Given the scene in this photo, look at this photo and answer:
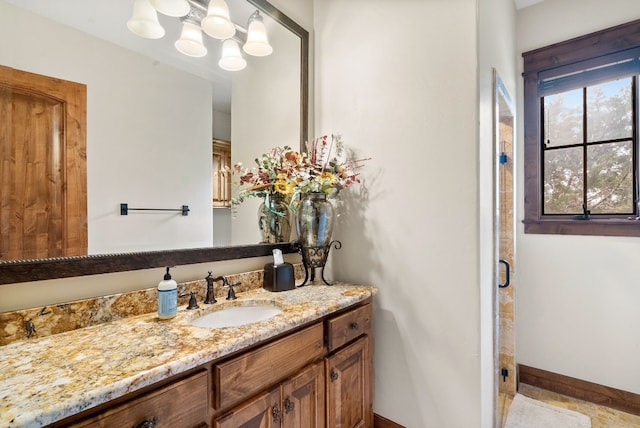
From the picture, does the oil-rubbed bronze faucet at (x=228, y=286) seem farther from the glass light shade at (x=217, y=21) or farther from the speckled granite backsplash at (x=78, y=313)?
the glass light shade at (x=217, y=21)

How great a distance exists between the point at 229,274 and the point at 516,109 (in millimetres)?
2446

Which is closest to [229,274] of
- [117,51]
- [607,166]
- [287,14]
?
[117,51]

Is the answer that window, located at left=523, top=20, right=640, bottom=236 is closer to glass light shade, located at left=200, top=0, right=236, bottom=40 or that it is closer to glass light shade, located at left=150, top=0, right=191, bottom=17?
glass light shade, located at left=200, top=0, right=236, bottom=40

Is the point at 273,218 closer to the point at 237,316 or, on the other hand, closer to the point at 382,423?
the point at 237,316

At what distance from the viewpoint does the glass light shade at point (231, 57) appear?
161 centimetres

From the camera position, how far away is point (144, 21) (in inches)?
50.3

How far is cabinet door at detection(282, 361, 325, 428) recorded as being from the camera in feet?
3.64

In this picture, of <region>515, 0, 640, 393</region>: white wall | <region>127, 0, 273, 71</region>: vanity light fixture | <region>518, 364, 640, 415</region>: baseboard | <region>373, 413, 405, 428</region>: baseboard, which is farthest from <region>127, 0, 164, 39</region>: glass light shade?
<region>518, 364, 640, 415</region>: baseboard

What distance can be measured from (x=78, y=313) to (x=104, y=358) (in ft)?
1.13

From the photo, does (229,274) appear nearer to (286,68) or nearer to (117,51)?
(117,51)

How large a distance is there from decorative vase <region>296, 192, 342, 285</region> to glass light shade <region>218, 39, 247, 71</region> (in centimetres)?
80

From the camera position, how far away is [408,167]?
1646mm

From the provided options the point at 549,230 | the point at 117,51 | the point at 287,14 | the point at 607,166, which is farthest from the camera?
the point at 549,230

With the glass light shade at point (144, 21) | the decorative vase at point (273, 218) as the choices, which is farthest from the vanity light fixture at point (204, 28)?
the decorative vase at point (273, 218)
